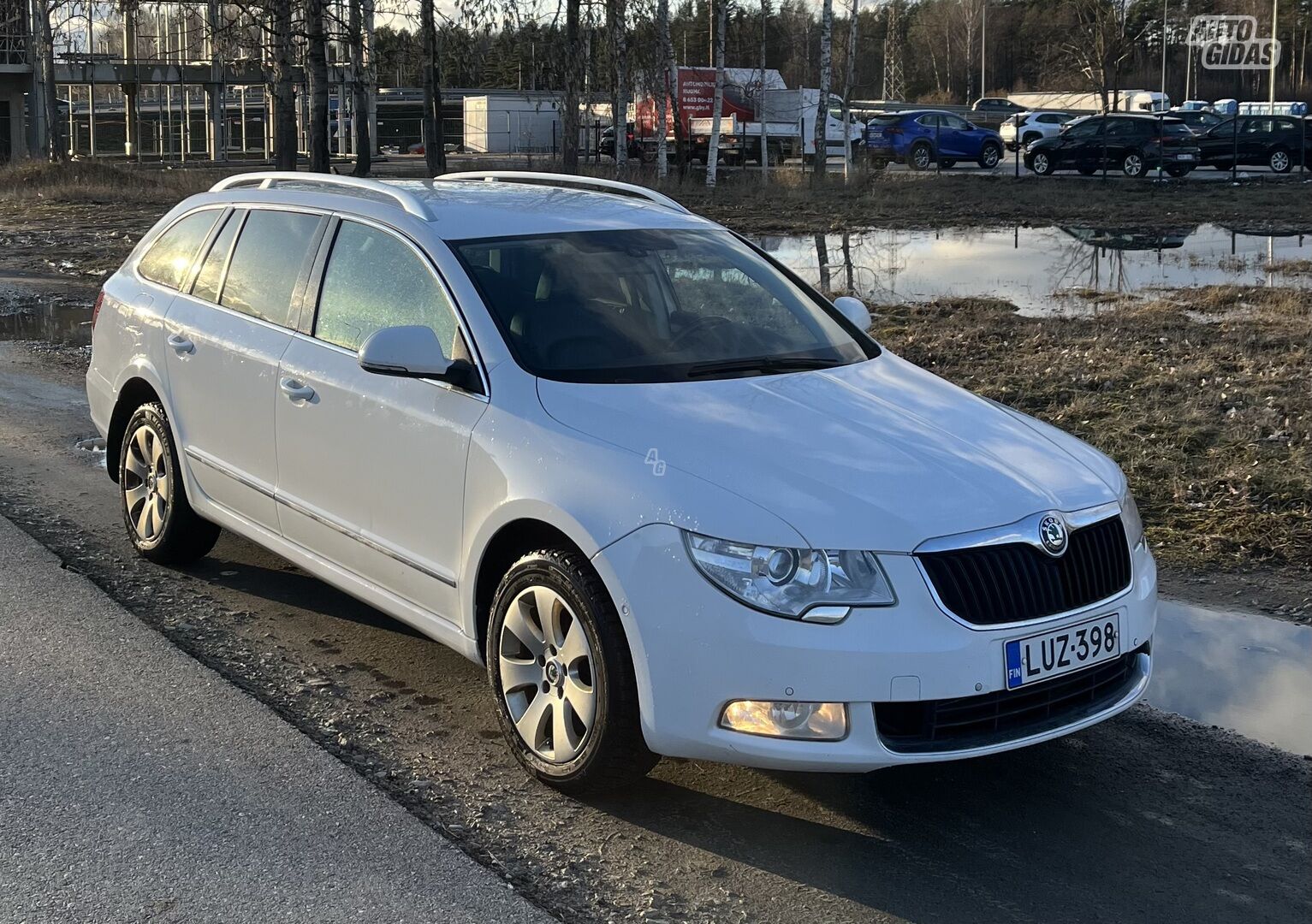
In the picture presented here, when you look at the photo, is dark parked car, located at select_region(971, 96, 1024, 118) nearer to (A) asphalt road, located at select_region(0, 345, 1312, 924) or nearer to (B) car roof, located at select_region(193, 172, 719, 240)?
(B) car roof, located at select_region(193, 172, 719, 240)

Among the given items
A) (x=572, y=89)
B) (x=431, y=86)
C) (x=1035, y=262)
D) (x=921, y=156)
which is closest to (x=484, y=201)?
(x=1035, y=262)

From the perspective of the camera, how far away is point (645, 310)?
508 cm

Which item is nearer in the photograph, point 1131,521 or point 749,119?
point 1131,521

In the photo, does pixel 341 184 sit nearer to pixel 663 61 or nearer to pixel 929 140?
pixel 663 61

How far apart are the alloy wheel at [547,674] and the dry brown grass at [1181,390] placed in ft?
11.7

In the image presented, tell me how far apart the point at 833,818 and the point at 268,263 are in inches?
126

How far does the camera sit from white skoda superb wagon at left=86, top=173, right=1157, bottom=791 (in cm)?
378

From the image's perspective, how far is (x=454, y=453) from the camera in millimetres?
4547

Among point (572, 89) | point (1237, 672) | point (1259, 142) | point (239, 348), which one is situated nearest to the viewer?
point (1237, 672)

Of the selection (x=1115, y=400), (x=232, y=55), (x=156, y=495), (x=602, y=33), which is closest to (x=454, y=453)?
(x=156, y=495)

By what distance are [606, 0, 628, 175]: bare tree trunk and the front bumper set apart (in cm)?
3002

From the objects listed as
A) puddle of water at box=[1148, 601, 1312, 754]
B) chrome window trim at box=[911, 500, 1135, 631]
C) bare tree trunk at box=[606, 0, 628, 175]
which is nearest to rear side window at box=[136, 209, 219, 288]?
chrome window trim at box=[911, 500, 1135, 631]

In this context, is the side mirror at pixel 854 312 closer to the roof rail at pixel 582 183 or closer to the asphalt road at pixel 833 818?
the roof rail at pixel 582 183

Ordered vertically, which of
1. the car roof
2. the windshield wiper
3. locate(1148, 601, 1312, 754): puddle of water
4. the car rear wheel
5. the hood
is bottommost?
locate(1148, 601, 1312, 754): puddle of water
